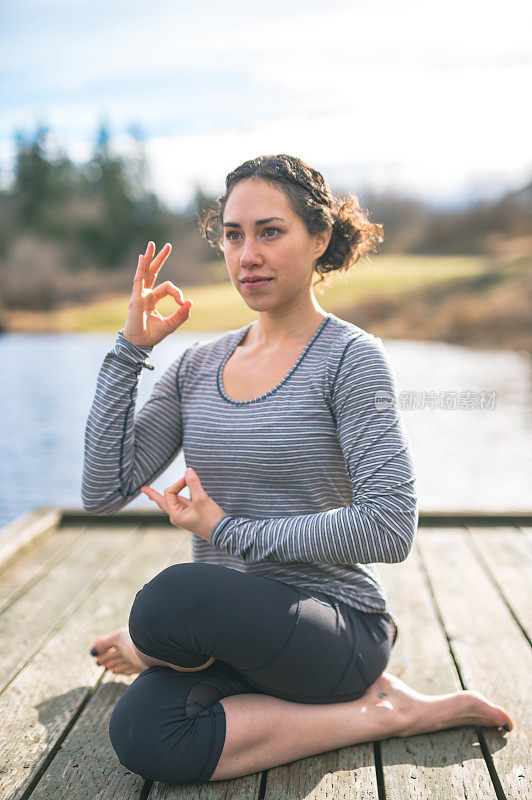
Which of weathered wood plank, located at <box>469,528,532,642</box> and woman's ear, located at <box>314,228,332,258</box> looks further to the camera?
weathered wood plank, located at <box>469,528,532,642</box>

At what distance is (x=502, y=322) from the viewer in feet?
33.1

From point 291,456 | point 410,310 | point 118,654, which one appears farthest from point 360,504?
point 410,310

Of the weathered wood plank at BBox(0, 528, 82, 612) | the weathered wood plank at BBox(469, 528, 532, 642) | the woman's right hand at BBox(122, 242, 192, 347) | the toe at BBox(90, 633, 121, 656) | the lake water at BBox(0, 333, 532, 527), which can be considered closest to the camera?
the woman's right hand at BBox(122, 242, 192, 347)

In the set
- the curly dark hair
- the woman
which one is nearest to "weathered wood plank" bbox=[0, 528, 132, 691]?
the woman

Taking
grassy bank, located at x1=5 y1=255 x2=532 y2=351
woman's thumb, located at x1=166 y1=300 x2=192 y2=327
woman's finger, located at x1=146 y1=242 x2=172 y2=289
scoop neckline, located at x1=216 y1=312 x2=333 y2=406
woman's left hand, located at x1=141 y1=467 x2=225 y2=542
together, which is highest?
woman's finger, located at x1=146 y1=242 x2=172 y2=289

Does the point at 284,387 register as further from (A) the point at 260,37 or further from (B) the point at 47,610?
(A) the point at 260,37

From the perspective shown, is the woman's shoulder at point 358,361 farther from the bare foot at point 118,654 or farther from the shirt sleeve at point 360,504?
the bare foot at point 118,654

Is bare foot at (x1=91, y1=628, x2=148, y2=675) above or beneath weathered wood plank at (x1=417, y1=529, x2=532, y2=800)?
above

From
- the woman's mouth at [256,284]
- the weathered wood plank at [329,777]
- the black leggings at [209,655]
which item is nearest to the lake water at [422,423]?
the woman's mouth at [256,284]

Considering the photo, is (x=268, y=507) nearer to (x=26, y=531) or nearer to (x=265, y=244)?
(x=265, y=244)

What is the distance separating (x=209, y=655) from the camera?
1279mm

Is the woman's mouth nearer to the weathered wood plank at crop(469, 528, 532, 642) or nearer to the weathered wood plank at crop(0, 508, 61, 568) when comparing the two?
the weathered wood plank at crop(469, 528, 532, 642)

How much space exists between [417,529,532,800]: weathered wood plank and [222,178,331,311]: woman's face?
0.92 metres

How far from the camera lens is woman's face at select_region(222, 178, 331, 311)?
1409 millimetres
